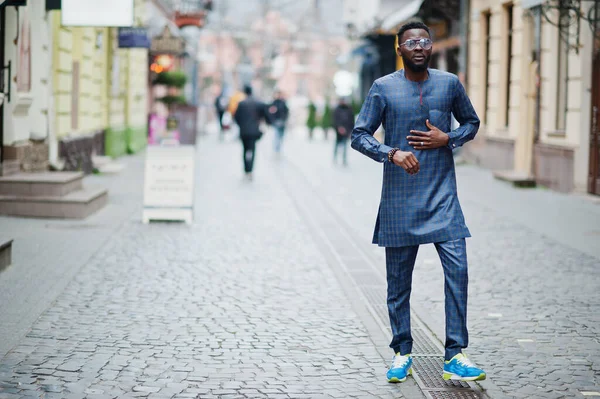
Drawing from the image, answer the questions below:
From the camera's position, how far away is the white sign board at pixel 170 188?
1361 cm

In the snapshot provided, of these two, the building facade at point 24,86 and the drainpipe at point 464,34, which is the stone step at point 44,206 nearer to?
the building facade at point 24,86

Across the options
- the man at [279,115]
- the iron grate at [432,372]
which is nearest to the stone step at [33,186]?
the iron grate at [432,372]

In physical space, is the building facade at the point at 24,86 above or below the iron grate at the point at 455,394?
above

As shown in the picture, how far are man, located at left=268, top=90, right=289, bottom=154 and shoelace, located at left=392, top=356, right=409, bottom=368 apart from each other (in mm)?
24458

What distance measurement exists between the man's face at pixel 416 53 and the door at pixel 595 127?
38.7 feet

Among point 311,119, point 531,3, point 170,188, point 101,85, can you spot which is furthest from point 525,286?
point 311,119

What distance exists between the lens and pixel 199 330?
7359mm

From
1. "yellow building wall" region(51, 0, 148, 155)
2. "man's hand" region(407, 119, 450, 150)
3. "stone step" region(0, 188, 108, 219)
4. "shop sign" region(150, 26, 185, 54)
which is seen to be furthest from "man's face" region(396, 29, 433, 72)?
"shop sign" region(150, 26, 185, 54)

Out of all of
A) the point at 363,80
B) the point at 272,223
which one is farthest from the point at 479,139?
the point at 363,80

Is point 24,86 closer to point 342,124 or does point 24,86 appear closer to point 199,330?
Answer: point 199,330

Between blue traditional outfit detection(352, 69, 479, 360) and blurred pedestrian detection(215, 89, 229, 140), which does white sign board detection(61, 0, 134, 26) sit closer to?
blue traditional outfit detection(352, 69, 479, 360)

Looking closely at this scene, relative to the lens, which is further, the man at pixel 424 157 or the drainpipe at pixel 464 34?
the drainpipe at pixel 464 34

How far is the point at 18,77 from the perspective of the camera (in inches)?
603

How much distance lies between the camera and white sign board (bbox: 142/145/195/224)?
13.6 m
